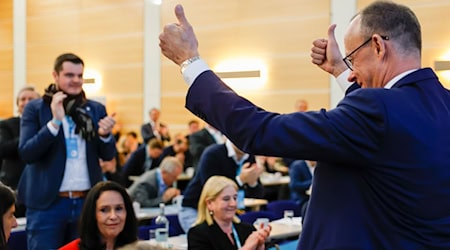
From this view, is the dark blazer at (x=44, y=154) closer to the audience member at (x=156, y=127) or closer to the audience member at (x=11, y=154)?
the audience member at (x=11, y=154)

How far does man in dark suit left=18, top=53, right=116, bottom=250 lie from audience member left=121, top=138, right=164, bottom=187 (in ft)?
13.2

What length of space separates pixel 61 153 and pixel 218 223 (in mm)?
1035

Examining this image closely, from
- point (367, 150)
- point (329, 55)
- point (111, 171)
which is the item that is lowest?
point (111, 171)

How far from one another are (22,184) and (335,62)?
95.6 inches

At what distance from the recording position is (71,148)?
340 centimetres

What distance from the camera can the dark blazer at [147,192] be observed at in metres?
5.88

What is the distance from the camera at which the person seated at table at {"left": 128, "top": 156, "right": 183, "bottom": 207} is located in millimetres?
5891

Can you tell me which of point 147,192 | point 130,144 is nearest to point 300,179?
→ point 147,192

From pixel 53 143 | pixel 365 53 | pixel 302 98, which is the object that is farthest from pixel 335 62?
pixel 302 98

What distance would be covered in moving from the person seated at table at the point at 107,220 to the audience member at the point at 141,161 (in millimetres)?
4406

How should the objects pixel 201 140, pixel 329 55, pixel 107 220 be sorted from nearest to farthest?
pixel 329 55 < pixel 107 220 < pixel 201 140

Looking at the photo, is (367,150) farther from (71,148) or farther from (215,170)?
(215,170)

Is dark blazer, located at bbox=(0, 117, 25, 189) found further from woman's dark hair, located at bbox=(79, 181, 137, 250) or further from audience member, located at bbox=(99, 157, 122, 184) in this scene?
audience member, located at bbox=(99, 157, 122, 184)

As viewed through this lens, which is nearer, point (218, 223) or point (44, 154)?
point (44, 154)
